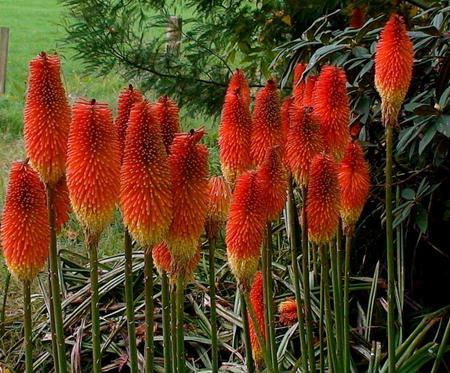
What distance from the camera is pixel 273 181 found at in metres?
1.75

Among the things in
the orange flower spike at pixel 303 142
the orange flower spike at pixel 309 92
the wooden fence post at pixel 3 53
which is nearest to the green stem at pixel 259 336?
the orange flower spike at pixel 303 142

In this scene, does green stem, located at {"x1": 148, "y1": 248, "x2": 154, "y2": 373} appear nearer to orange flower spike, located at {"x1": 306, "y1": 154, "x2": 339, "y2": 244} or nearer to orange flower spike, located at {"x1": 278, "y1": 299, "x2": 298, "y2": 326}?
orange flower spike, located at {"x1": 306, "y1": 154, "x2": 339, "y2": 244}

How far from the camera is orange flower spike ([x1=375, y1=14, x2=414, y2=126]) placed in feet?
5.87

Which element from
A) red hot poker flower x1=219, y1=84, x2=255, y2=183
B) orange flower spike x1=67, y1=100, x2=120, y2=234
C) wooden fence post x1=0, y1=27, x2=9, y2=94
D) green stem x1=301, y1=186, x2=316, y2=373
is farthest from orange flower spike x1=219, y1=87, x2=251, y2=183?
wooden fence post x1=0, y1=27, x2=9, y2=94

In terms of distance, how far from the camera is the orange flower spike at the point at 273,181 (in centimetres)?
174

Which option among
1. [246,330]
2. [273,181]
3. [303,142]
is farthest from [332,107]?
[246,330]

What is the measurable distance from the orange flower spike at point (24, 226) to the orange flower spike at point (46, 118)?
0.13ft

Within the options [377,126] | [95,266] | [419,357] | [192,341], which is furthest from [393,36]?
[192,341]

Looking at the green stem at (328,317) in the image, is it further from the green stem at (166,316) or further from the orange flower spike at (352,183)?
the green stem at (166,316)

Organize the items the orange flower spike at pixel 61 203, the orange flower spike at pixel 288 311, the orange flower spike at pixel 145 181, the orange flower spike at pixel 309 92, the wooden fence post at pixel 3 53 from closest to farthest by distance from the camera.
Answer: the orange flower spike at pixel 145 181 < the orange flower spike at pixel 61 203 < the orange flower spike at pixel 309 92 < the orange flower spike at pixel 288 311 < the wooden fence post at pixel 3 53

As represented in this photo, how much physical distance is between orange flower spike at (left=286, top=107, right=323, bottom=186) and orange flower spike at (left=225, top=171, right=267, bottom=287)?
17cm

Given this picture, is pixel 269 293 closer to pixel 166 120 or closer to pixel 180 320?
pixel 180 320

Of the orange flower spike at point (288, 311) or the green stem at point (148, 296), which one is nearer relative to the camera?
the green stem at point (148, 296)

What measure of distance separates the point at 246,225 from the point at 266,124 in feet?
1.03
